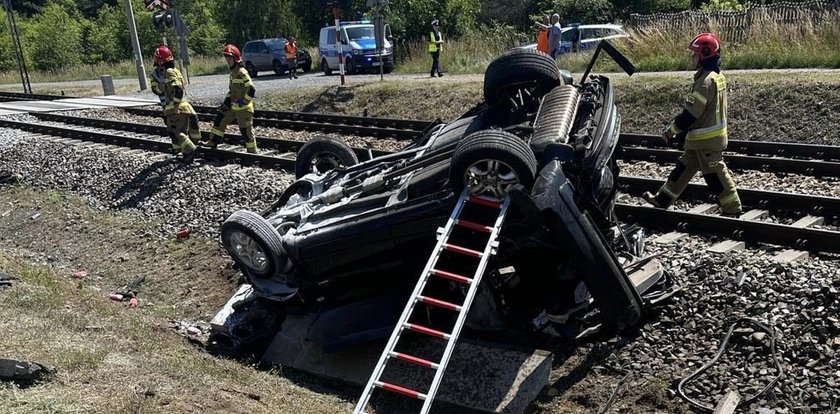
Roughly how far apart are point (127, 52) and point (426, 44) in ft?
106

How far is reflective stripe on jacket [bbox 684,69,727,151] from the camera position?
6719mm

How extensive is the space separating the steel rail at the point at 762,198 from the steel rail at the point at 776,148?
0.65 metres

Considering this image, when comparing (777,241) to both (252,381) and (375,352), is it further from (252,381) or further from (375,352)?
(252,381)

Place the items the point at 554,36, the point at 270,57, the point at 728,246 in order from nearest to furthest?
the point at 728,246, the point at 554,36, the point at 270,57

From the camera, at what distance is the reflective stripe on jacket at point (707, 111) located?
672 cm

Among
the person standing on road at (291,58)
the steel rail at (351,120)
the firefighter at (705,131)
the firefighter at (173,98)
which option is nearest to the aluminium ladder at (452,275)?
the firefighter at (705,131)

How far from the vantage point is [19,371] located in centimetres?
395

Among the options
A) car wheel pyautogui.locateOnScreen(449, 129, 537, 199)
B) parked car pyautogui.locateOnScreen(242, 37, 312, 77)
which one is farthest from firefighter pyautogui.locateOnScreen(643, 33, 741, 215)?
parked car pyautogui.locateOnScreen(242, 37, 312, 77)

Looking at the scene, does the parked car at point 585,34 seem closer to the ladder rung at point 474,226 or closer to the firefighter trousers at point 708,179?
the firefighter trousers at point 708,179

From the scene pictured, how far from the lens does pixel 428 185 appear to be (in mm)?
4902

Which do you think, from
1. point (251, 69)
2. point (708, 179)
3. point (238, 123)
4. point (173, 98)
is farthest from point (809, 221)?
point (251, 69)

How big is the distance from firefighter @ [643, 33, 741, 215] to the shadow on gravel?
6363 millimetres

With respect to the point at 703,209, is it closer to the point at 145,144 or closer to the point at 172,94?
the point at 172,94

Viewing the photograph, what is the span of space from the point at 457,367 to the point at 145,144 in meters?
8.93
